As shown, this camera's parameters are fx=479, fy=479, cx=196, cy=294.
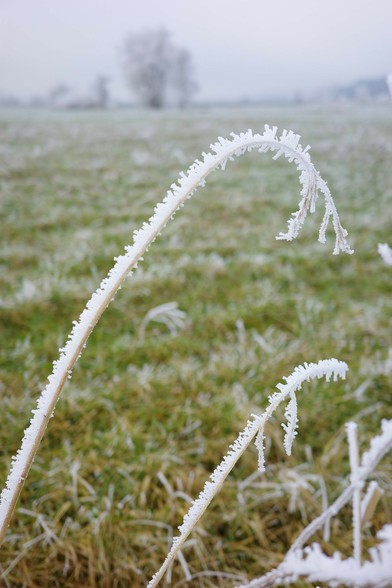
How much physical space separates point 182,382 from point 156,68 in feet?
191

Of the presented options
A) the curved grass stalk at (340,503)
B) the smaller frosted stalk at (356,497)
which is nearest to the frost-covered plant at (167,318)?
the smaller frosted stalk at (356,497)

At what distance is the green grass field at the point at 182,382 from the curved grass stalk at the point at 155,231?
3.77 feet

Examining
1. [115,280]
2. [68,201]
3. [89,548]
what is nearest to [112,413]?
[89,548]

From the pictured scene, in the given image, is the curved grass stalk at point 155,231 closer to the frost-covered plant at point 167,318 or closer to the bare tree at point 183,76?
the frost-covered plant at point 167,318

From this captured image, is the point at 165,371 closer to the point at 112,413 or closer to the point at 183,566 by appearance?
the point at 112,413

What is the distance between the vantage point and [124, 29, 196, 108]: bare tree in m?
54.0

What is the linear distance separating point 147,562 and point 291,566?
1.32 metres

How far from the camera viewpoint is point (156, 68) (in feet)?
178

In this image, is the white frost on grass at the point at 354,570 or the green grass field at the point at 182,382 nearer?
the white frost on grass at the point at 354,570

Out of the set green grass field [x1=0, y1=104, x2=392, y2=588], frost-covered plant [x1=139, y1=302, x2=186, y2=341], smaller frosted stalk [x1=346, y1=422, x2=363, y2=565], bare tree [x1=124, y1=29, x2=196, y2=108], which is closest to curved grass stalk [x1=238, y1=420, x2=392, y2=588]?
smaller frosted stalk [x1=346, y1=422, x2=363, y2=565]

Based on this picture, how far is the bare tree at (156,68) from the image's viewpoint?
54.0 meters

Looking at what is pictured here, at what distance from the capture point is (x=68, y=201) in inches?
264

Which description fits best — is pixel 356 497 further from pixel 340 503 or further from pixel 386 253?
pixel 386 253

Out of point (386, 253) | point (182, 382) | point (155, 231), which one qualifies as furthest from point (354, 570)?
point (182, 382)
